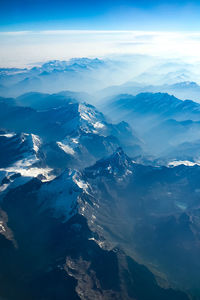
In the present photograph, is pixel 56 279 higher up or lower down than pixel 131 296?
higher up

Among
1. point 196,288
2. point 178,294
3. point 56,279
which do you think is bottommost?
point 196,288

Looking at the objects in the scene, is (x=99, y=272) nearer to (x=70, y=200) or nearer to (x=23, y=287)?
(x=23, y=287)

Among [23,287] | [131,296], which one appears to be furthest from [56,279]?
[131,296]

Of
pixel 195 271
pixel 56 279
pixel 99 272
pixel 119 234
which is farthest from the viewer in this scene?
pixel 119 234

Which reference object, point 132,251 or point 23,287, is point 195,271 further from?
point 23,287

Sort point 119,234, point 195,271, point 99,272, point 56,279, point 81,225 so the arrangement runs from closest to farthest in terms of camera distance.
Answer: point 56,279 < point 99,272 < point 195,271 < point 81,225 < point 119,234

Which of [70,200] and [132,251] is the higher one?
[70,200]

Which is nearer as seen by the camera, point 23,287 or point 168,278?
point 23,287

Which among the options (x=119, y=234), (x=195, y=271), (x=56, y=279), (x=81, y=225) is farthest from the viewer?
(x=119, y=234)

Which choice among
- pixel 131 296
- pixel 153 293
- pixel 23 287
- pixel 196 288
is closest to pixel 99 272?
pixel 131 296
